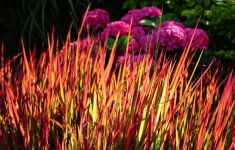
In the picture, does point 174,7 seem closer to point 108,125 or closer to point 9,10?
point 9,10

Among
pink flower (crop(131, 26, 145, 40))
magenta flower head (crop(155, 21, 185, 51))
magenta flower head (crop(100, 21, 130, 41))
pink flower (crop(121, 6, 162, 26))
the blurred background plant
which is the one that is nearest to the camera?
magenta flower head (crop(155, 21, 185, 51))

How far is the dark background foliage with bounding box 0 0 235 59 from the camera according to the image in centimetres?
464

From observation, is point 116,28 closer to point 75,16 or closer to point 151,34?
point 151,34

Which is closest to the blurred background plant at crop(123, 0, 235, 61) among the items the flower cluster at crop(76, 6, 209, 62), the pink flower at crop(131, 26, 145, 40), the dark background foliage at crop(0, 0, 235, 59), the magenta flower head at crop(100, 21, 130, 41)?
the dark background foliage at crop(0, 0, 235, 59)

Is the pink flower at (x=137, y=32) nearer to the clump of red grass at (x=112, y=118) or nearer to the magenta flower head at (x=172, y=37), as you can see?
the magenta flower head at (x=172, y=37)

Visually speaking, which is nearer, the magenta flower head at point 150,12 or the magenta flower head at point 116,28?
the magenta flower head at point 116,28

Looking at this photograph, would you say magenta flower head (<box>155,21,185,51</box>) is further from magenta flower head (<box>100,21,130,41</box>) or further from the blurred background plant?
the blurred background plant

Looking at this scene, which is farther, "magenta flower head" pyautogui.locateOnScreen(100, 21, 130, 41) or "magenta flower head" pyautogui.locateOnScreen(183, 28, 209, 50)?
"magenta flower head" pyautogui.locateOnScreen(100, 21, 130, 41)

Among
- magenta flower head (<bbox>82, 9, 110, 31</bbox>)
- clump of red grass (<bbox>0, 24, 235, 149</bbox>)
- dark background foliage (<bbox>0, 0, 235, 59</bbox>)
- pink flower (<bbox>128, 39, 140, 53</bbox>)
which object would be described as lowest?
dark background foliage (<bbox>0, 0, 235, 59</bbox>)

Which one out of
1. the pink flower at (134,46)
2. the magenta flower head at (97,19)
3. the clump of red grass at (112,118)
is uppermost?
the clump of red grass at (112,118)

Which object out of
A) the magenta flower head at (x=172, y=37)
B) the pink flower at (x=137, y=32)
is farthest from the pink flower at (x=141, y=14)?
the magenta flower head at (x=172, y=37)

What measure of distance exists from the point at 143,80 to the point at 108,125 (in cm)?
38

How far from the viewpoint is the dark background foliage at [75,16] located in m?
4.64

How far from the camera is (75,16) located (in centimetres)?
501
